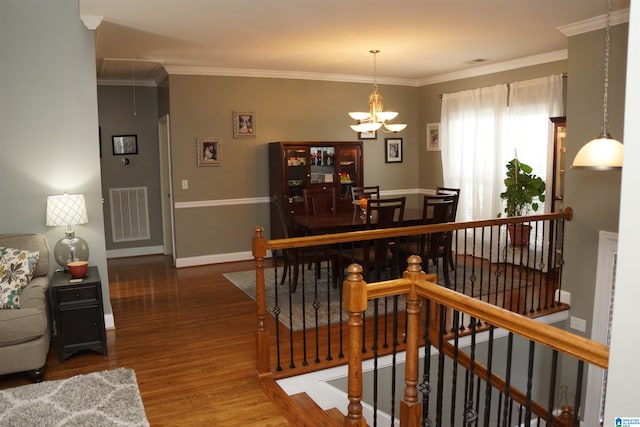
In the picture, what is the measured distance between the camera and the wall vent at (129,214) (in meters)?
7.68

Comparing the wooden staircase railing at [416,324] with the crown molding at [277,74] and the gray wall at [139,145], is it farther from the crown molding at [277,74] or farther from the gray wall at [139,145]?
the gray wall at [139,145]

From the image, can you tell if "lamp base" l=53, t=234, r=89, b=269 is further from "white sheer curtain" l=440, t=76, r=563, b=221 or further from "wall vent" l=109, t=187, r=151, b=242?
"white sheer curtain" l=440, t=76, r=563, b=221

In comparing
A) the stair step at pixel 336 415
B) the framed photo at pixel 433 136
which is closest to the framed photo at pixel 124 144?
the framed photo at pixel 433 136

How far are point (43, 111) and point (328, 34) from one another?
8.52 ft

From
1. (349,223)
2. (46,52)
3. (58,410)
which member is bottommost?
(58,410)

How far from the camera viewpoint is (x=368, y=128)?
583 cm

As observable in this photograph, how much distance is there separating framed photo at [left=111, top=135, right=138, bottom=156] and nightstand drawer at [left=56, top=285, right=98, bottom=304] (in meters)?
4.20

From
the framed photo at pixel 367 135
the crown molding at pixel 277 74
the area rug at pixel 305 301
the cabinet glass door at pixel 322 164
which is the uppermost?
the crown molding at pixel 277 74

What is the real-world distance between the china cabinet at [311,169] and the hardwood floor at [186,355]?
163 cm

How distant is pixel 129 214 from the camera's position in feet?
25.5

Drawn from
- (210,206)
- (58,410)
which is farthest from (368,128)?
(58,410)

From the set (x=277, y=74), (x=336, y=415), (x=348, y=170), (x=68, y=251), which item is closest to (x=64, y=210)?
(x=68, y=251)

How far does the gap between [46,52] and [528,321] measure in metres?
4.11

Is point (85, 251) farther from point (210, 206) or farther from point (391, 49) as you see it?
point (391, 49)
